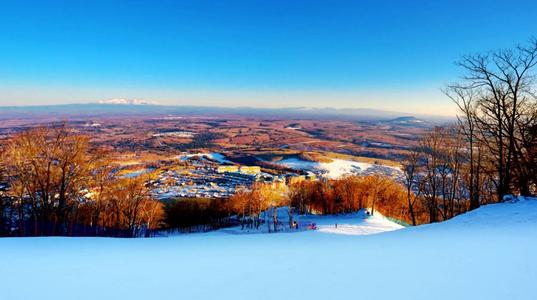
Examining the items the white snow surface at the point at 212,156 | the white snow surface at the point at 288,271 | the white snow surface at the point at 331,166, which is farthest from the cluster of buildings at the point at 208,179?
the white snow surface at the point at 288,271

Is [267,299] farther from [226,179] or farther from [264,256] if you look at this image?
[226,179]

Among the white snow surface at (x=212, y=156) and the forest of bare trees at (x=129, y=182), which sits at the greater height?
the forest of bare trees at (x=129, y=182)

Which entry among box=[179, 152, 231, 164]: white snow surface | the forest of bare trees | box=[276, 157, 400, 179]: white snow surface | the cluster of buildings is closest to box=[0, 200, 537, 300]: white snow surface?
the forest of bare trees

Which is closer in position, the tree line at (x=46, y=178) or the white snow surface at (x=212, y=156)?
the tree line at (x=46, y=178)

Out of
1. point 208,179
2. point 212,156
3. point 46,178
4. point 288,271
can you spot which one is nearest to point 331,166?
point 208,179

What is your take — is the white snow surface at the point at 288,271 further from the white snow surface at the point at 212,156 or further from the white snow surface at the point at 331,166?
the white snow surface at the point at 212,156

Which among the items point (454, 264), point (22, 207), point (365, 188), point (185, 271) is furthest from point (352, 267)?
point (365, 188)

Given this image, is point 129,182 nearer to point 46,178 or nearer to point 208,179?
point 46,178

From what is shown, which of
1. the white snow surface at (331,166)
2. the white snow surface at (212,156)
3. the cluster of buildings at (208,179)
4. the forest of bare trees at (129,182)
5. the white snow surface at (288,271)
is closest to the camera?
the white snow surface at (288,271)

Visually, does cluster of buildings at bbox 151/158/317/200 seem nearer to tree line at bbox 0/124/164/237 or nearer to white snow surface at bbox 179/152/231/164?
white snow surface at bbox 179/152/231/164
